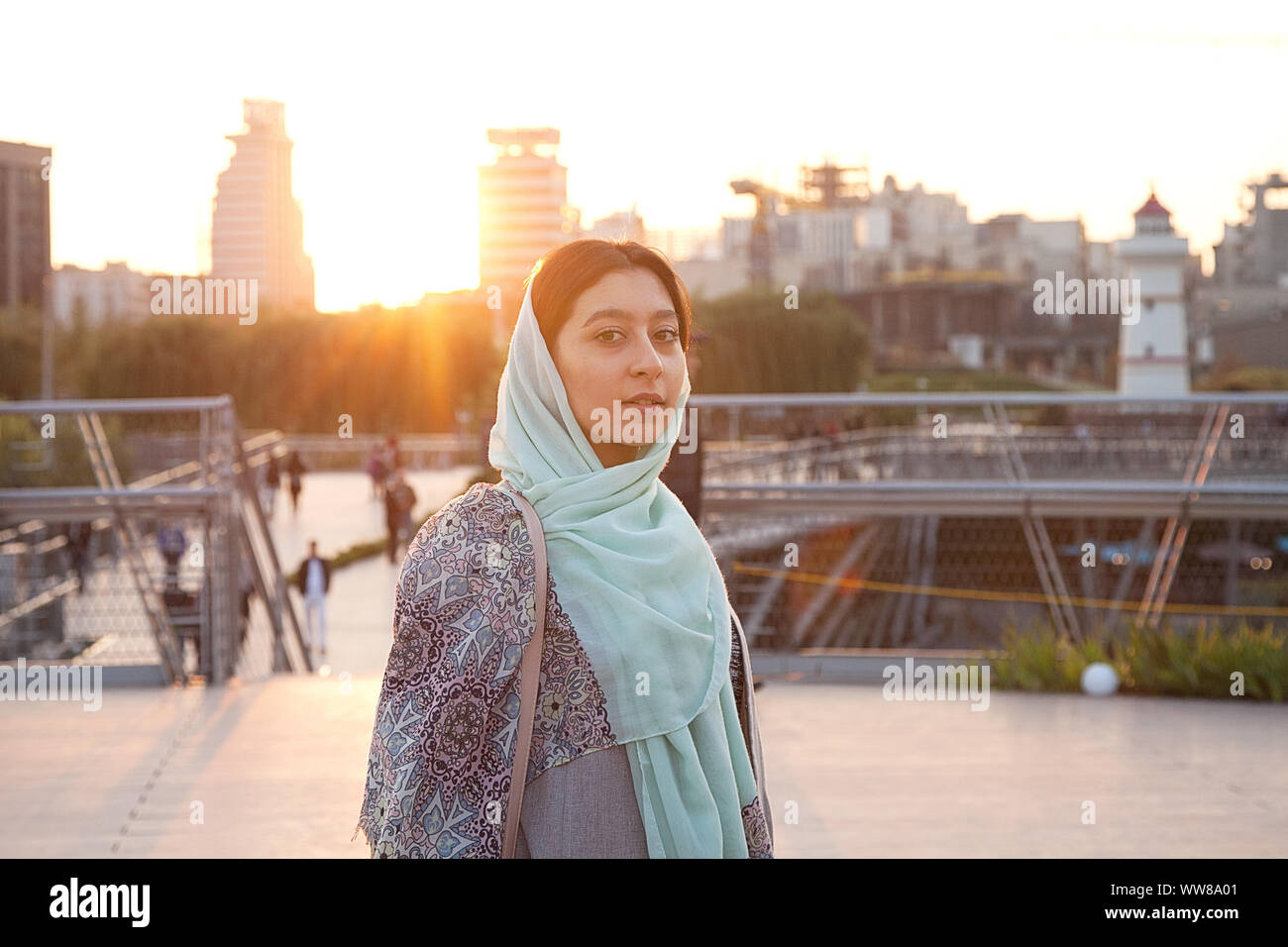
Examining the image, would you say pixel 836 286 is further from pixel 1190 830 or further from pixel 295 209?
pixel 1190 830

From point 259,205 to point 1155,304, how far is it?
4969cm

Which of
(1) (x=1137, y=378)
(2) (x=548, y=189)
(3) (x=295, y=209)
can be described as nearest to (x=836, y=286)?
(3) (x=295, y=209)

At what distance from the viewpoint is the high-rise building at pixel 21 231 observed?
4575 cm

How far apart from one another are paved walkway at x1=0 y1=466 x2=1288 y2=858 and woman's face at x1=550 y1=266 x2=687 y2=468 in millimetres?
3136

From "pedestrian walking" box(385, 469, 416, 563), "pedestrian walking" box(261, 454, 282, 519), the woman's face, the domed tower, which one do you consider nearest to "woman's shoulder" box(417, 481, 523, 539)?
the woman's face

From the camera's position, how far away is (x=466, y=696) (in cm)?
178

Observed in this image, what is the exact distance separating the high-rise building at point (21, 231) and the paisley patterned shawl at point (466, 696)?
144 ft

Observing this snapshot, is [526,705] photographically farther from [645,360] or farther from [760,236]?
[760,236]

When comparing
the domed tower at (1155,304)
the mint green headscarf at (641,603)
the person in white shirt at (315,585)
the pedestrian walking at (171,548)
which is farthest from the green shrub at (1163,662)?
the domed tower at (1155,304)

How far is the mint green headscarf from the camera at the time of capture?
1.83m

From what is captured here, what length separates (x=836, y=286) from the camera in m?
92.4

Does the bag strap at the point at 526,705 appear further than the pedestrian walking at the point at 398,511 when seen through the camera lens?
No

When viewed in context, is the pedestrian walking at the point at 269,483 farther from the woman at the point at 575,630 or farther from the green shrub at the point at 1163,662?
the woman at the point at 575,630
